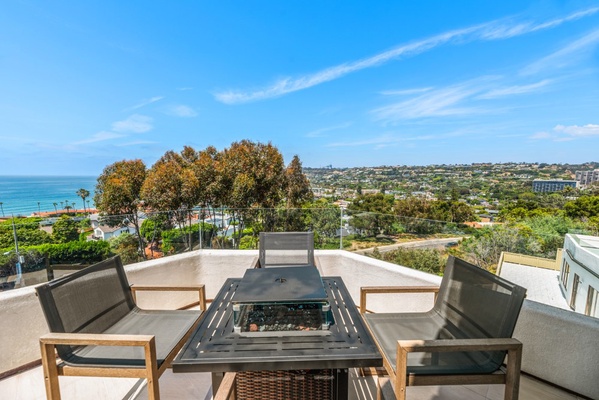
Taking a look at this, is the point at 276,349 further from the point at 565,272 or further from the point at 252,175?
the point at 252,175

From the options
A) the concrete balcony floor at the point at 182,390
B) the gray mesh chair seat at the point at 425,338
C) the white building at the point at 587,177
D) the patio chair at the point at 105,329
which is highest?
the white building at the point at 587,177

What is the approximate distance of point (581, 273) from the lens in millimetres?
2773

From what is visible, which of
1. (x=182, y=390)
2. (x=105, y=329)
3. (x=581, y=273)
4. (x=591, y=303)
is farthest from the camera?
(x=581, y=273)

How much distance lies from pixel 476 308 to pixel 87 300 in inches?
100

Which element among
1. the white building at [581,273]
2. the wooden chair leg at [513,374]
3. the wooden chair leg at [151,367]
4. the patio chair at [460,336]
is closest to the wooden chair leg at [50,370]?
the wooden chair leg at [151,367]

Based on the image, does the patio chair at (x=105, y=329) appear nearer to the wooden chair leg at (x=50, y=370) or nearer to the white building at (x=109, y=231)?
the wooden chair leg at (x=50, y=370)

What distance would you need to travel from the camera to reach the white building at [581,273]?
94.5 inches

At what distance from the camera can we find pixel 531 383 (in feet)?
6.89

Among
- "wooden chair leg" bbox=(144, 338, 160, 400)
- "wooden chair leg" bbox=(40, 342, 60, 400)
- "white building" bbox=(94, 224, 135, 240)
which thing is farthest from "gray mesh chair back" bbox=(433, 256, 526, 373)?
"white building" bbox=(94, 224, 135, 240)

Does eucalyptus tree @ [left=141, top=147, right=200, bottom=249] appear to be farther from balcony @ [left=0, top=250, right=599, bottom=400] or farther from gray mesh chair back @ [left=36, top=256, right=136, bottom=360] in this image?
gray mesh chair back @ [left=36, top=256, right=136, bottom=360]

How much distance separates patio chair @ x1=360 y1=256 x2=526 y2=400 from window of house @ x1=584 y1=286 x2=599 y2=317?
123cm

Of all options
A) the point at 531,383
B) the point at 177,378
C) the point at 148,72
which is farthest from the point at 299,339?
the point at 148,72

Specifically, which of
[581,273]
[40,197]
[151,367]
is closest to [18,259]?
[151,367]

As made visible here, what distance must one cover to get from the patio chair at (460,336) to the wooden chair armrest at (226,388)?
844 millimetres
